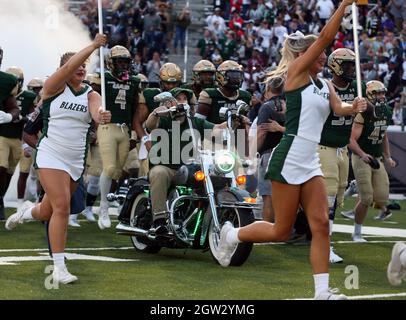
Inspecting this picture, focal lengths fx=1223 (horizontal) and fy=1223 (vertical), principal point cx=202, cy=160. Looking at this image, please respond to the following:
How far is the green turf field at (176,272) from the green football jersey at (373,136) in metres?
1.01

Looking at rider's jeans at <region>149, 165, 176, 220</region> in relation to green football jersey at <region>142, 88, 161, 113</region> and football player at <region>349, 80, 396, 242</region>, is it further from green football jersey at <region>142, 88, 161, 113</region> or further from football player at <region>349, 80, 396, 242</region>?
green football jersey at <region>142, 88, 161, 113</region>

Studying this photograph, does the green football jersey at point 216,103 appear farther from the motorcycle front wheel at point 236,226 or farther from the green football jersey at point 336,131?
the motorcycle front wheel at point 236,226

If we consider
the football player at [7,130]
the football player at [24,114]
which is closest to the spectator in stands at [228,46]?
the football player at [24,114]

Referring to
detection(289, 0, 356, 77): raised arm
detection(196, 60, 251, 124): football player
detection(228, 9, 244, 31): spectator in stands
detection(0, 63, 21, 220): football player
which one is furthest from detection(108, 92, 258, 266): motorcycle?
detection(228, 9, 244, 31): spectator in stands

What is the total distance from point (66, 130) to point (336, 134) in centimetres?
289

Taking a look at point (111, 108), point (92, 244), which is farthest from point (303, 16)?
point (92, 244)

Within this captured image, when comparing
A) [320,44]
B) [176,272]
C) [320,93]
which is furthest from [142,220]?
[320,44]

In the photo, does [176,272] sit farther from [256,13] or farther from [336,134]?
[256,13]

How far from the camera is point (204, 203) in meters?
10.9

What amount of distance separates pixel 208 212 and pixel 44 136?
1.89m

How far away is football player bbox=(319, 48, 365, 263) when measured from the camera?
11.1 m

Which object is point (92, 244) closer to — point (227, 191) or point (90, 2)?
point (227, 191)

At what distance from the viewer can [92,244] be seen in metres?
12.2

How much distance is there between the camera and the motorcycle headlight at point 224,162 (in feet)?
35.1
